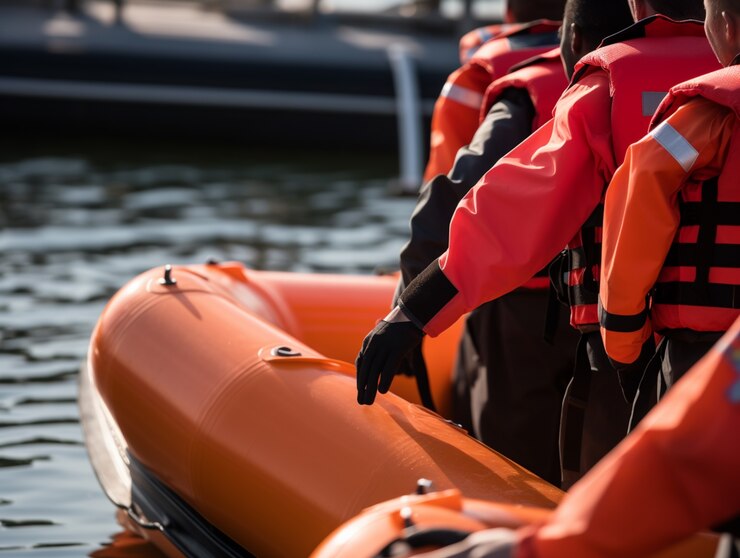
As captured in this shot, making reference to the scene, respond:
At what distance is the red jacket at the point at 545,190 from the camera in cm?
228

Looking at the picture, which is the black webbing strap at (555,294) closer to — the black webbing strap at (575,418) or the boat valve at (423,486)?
the black webbing strap at (575,418)

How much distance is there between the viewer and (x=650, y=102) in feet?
7.50

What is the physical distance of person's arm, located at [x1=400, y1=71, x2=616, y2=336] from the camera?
2277mm

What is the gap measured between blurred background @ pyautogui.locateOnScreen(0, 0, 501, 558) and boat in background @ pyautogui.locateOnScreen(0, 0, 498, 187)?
15mm

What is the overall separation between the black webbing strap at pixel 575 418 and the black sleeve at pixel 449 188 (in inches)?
15.7

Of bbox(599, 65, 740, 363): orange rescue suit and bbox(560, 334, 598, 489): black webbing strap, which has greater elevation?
bbox(599, 65, 740, 363): orange rescue suit

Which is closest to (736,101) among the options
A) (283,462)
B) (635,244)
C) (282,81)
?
(635,244)

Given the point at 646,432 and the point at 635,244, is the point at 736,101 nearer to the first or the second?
the point at 635,244

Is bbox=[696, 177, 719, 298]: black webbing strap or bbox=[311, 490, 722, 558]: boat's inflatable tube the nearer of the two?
bbox=[311, 490, 722, 558]: boat's inflatable tube

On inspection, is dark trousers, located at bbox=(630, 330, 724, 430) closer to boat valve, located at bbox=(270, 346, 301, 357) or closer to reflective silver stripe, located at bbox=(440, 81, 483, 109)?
Answer: boat valve, located at bbox=(270, 346, 301, 357)

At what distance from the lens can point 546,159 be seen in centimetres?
228

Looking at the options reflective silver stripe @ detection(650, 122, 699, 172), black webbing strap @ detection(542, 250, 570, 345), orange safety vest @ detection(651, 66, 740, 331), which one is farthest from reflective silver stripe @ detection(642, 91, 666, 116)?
black webbing strap @ detection(542, 250, 570, 345)

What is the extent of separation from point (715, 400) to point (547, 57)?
1.48 m

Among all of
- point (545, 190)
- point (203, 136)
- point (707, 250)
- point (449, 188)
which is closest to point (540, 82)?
point (449, 188)
